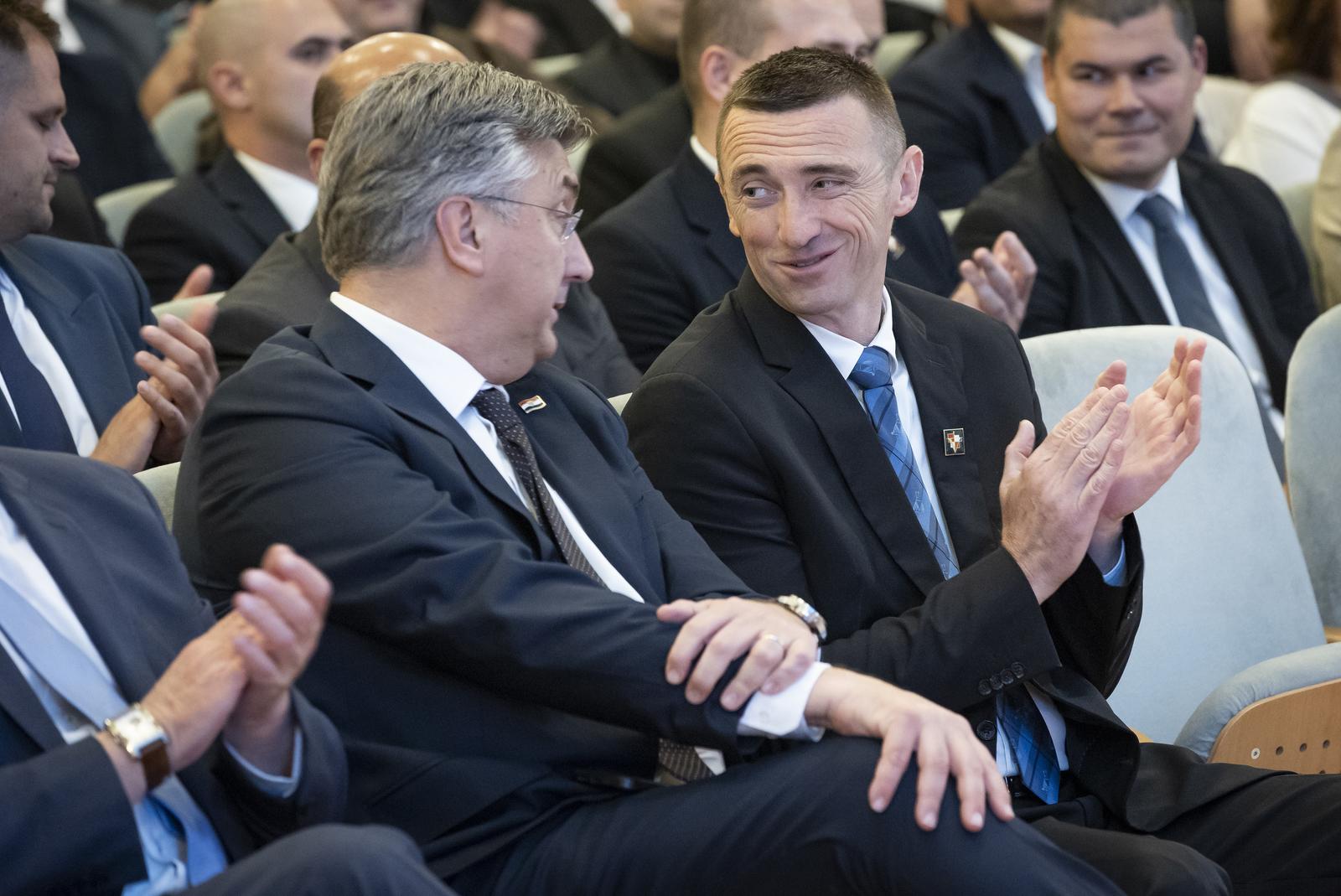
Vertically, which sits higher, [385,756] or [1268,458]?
[1268,458]

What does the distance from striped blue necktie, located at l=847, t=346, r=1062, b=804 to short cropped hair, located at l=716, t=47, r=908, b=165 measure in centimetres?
30

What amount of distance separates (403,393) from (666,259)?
1.40 m

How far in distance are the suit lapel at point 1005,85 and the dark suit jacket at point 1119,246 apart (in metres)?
0.63

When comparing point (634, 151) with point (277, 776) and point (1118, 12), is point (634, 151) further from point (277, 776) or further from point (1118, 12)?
point (277, 776)

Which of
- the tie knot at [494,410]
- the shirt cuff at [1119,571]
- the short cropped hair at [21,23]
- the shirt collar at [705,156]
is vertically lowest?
the shirt cuff at [1119,571]

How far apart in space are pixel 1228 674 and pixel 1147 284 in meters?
1.14

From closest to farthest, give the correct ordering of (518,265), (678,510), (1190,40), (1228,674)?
(518,265)
(678,510)
(1228,674)
(1190,40)

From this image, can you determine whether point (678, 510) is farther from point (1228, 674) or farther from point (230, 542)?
point (1228, 674)

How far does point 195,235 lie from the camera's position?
363 centimetres

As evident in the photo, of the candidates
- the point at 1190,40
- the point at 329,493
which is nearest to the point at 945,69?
the point at 1190,40

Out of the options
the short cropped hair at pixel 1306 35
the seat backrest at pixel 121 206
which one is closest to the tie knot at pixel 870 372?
the seat backrest at pixel 121 206

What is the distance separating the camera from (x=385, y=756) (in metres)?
1.73

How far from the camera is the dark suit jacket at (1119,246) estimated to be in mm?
3377

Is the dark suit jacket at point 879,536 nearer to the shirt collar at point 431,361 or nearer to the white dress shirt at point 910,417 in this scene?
the white dress shirt at point 910,417
